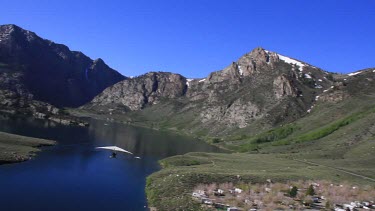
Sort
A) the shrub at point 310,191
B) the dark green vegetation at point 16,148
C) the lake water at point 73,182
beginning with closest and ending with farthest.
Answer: the lake water at point 73,182, the shrub at point 310,191, the dark green vegetation at point 16,148

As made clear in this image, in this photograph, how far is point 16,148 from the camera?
123m

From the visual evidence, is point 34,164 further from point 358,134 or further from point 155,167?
point 358,134

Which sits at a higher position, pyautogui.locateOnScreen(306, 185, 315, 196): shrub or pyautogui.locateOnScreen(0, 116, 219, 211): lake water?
pyautogui.locateOnScreen(306, 185, 315, 196): shrub

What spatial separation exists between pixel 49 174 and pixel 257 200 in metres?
52.3

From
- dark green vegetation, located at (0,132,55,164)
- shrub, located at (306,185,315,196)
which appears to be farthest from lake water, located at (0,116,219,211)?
shrub, located at (306,185,315,196)

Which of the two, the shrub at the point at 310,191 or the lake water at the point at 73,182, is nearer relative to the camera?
the lake water at the point at 73,182

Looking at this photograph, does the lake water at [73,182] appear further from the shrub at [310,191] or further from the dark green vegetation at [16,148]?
the shrub at [310,191]

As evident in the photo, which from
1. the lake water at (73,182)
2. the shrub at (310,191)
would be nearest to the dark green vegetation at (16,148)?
the lake water at (73,182)

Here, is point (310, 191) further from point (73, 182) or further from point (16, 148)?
point (16, 148)

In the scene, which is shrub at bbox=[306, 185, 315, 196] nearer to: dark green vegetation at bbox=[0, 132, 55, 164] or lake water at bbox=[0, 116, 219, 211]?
lake water at bbox=[0, 116, 219, 211]

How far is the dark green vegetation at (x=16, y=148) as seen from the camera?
356 feet

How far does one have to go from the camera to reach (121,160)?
463 feet

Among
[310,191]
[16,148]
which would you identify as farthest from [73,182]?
[310,191]

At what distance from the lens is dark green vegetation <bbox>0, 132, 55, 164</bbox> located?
356ft
